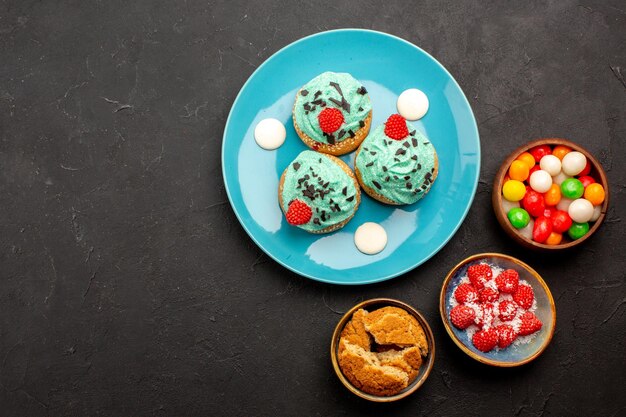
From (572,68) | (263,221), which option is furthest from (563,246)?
(263,221)

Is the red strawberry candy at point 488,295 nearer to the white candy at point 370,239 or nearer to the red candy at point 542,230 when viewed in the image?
the red candy at point 542,230

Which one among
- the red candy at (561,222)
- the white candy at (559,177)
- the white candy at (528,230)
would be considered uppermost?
the white candy at (559,177)

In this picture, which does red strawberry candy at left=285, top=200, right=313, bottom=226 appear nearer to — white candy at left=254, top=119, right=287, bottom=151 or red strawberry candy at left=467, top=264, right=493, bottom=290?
white candy at left=254, top=119, right=287, bottom=151

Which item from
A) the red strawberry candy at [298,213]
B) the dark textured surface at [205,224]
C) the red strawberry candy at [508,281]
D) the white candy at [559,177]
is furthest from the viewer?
the dark textured surface at [205,224]

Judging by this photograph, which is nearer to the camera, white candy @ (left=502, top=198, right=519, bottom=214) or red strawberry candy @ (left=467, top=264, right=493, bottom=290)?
red strawberry candy @ (left=467, top=264, right=493, bottom=290)

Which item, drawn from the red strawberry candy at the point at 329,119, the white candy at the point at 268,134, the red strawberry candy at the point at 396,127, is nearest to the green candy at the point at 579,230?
the red strawberry candy at the point at 396,127

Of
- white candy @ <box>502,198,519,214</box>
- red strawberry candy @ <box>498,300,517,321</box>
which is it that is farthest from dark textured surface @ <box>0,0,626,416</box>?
red strawberry candy @ <box>498,300,517,321</box>
